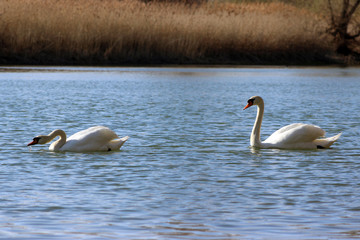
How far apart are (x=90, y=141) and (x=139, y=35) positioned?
58.1 feet

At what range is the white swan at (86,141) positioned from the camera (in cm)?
945

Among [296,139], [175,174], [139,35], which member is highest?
[139,35]

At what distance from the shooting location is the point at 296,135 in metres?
9.84

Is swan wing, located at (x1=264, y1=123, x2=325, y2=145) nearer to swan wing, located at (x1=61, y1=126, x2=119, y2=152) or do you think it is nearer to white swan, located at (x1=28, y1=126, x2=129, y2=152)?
white swan, located at (x1=28, y1=126, x2=129, y2=152)

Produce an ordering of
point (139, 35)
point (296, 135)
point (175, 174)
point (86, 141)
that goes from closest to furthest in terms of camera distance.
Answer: point (175, 174)
point (86, 141)
point (296, 135)
point (139, 35)

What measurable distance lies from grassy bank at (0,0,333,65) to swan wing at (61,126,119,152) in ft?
54.0

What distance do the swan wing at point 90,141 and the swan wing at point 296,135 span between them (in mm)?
2104

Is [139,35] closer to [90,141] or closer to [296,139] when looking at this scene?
[296,139]

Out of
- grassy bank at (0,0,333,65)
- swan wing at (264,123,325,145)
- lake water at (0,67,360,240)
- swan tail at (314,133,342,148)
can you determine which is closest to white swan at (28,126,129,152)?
Answer: lake water at (0,67,360,240)

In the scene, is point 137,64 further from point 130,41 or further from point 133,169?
point 133,169

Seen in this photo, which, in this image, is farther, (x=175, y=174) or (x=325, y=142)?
(x=325, y=142)

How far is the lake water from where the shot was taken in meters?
5.46

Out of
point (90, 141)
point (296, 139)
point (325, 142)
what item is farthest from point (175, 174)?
point (325, 142)

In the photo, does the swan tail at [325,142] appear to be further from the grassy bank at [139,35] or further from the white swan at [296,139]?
the grassy bank at [139,35]
